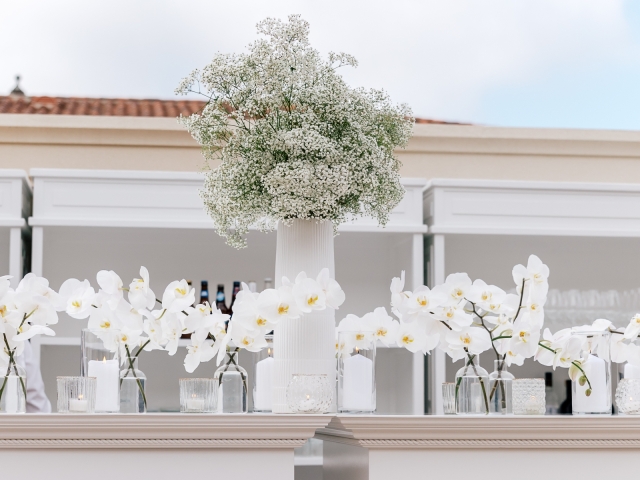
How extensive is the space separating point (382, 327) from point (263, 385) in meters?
0.24

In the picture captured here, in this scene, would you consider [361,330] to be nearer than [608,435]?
No

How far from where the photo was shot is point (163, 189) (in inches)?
131

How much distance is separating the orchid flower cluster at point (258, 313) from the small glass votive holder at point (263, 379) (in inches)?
3.5

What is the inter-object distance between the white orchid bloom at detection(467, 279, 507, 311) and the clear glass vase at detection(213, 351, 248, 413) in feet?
1.41

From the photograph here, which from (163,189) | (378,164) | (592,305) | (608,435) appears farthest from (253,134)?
(592,305)

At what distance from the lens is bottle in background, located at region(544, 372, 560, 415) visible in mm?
3640

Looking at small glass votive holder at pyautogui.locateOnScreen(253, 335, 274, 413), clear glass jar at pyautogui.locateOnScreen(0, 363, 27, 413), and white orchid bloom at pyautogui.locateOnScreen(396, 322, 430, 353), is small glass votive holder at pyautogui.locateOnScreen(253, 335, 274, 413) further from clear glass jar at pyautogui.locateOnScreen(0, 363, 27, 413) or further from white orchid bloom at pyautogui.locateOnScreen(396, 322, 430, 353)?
clear glass jar at pyautogui.locateOnScreen(0, 363, 27, 413)

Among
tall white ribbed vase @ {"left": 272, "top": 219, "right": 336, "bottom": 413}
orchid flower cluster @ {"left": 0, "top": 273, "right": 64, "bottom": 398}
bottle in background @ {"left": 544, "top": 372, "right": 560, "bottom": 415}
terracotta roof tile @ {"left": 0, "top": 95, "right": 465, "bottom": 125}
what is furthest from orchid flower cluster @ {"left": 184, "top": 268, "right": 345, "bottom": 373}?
terracotta roof tile @ {"left": 0, "top": 95, "right": 465, "bottom": 125}

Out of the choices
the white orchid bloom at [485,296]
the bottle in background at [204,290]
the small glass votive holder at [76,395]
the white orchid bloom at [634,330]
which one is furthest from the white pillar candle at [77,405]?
the bottle in background at [204,290]

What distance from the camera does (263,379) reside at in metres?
1.49

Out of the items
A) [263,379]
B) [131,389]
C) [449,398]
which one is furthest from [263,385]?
[449,398]

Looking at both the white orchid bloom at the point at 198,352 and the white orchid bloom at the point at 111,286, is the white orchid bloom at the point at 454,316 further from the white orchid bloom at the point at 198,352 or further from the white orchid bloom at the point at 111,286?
the white orchid bloom at the point at 111,286

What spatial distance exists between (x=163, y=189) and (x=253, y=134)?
183 centimetres

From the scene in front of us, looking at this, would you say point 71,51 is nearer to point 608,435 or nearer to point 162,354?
point 162,354
